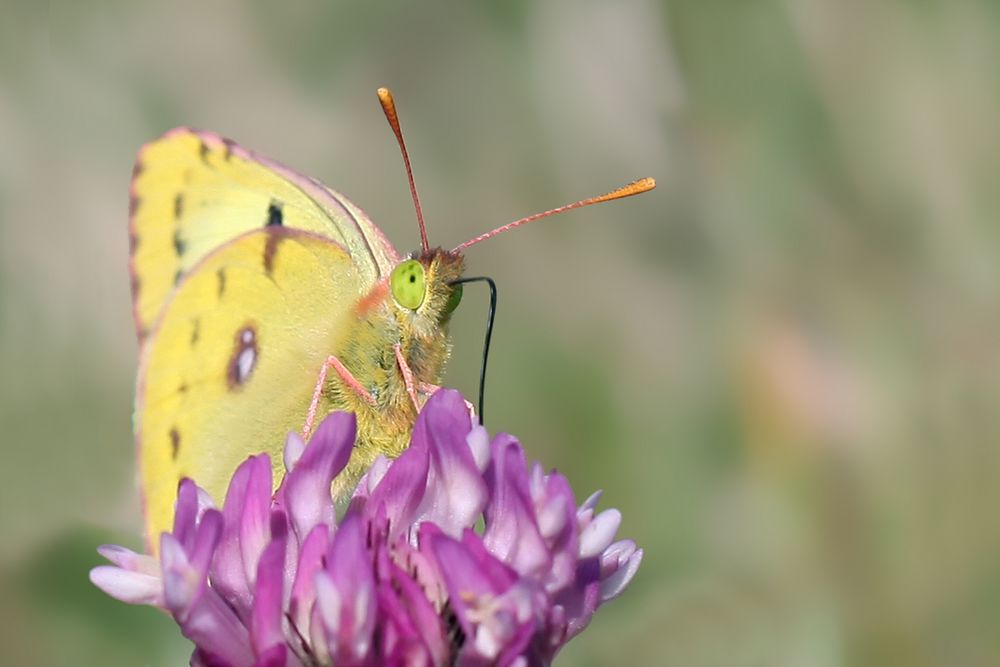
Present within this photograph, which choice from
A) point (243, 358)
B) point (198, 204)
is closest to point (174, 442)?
point (243, 358)

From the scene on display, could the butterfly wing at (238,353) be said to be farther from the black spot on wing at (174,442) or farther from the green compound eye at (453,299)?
the green compound eye at (453,299)

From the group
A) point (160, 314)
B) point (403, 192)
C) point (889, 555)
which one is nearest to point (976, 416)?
point (889, 555)

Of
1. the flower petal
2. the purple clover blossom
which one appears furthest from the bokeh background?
the flower petal

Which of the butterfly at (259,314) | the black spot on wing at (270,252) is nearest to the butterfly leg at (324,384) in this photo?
the butterfly at (259,314)

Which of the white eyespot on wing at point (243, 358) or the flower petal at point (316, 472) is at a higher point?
the white eyespot on wing at point (243, 358)

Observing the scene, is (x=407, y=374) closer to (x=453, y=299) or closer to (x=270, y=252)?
(x=453, y=299)

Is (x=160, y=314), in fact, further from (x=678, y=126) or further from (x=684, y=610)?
(x=678, y=126)

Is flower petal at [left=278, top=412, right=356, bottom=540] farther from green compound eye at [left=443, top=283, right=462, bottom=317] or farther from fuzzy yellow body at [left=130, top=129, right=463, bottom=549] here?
green compound eye at [left=443, top=283, right=462, bottom=317]
